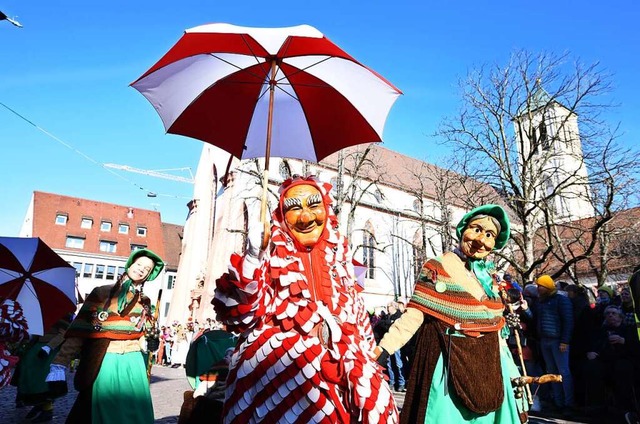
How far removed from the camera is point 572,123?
18.6 meters

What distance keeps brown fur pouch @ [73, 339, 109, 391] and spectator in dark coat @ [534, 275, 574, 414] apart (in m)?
6.17

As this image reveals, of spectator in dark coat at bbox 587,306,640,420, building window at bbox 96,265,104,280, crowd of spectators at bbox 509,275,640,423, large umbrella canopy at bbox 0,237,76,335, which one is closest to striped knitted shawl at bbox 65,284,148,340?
large umbrella canopy at bbox 0,237,76,335

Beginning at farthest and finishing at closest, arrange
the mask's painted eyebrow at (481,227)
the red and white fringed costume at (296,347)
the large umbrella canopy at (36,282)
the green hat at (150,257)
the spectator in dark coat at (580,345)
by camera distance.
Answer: the spectator in dark coat at (580,345)
the large umbrella canopy at (36,282)
the green hat at (150,257)
the mask's painted eyebrow at (481,227)
the red and white fringed costume at (296,347)

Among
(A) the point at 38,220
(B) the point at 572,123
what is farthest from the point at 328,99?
(A) the point at 38,220

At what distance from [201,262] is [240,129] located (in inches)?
1382

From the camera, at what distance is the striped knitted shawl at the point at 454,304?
3.20 metres

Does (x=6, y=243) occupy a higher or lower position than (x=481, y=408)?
higher

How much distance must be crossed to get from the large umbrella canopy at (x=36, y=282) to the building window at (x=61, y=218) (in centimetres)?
4360

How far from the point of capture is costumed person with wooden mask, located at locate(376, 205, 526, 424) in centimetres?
301

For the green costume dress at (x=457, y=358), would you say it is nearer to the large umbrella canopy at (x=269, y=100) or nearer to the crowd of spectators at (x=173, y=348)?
the large umbrella canopy at (x=269, y=100)

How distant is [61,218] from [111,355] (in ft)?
154

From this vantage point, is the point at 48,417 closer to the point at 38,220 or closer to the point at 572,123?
the point at 572,123

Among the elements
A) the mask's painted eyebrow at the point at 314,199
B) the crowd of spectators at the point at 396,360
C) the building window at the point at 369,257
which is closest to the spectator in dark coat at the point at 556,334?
the crowd of spectators at the point at 396,360

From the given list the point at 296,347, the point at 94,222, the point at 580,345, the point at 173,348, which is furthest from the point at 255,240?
the point at 94,222
